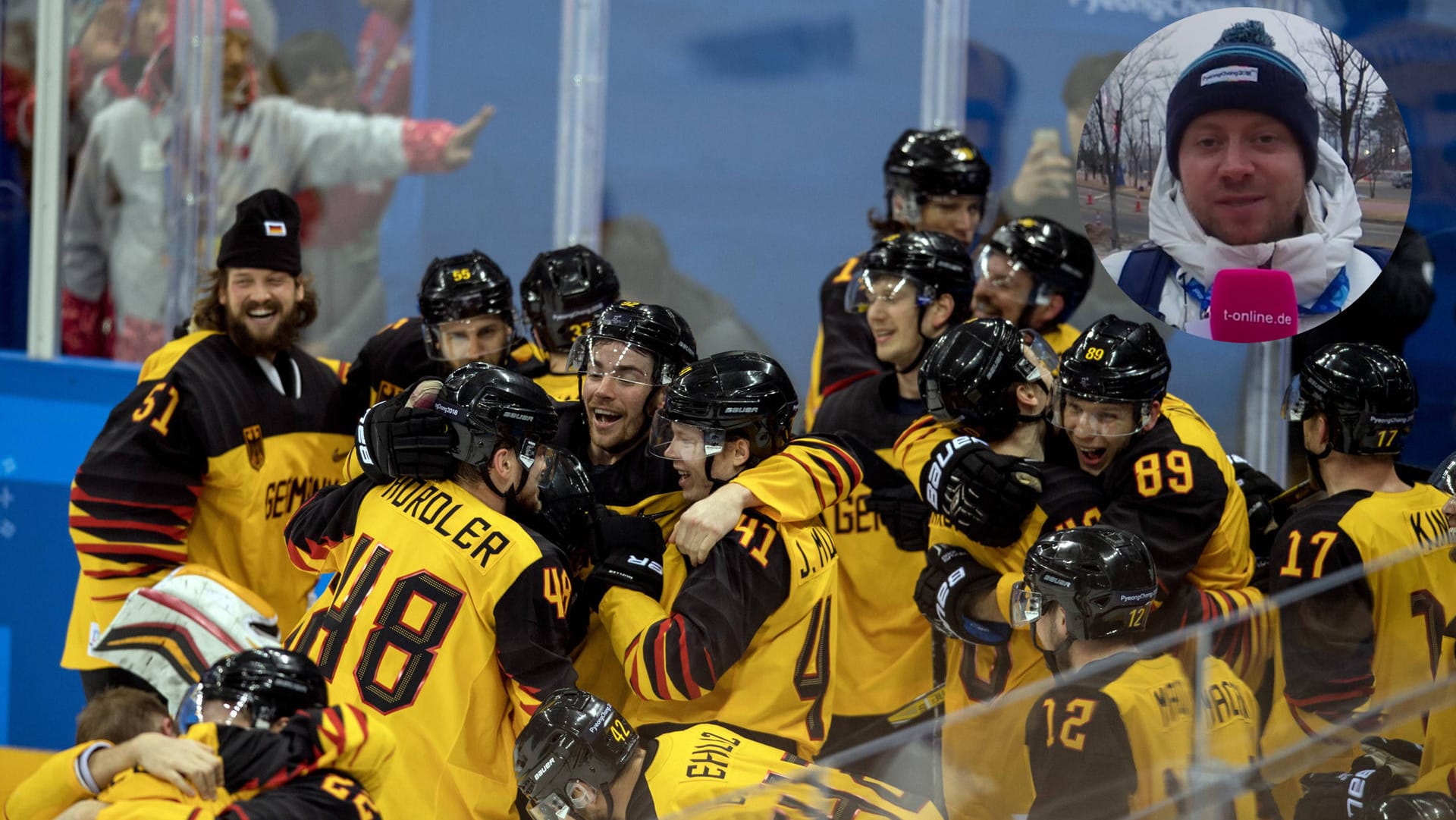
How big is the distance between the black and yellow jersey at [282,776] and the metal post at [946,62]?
379 cm

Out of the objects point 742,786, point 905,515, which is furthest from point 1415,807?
point 905,515

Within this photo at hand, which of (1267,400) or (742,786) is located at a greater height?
(1267,400)

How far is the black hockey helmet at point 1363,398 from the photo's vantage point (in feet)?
11.4

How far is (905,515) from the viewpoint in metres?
3.90

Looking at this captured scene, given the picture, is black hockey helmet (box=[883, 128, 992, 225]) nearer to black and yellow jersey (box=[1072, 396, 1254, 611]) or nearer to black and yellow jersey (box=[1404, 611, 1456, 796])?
black and yellow jersey (box=[1072, 396, 1254, 611])

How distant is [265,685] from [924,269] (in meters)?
2.02

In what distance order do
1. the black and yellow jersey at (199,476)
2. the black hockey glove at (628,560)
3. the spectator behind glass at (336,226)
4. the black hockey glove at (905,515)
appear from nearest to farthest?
the black hockey glove at (628,560) < the black hockey glove at (905,515) < the black and yellow jersey at (199,476) < the spectator behind glass at (336,226)

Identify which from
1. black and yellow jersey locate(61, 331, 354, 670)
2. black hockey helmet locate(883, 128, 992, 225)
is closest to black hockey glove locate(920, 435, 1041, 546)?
black hockey helmet locate(883, 128, 992, 225)

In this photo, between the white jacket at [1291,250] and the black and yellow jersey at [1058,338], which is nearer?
the white jacket at [1291,250]

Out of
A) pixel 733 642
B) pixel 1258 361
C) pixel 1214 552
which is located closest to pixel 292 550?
pixel 733 642

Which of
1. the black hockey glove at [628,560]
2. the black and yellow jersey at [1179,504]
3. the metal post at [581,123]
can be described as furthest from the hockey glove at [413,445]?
the metal post at [581,123]

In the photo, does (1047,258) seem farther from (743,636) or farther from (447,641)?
(447,641)

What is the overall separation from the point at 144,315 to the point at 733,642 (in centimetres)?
370

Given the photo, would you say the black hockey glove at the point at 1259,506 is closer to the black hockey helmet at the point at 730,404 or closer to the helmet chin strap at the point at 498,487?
the black hockey helmet at the point at 730,404
